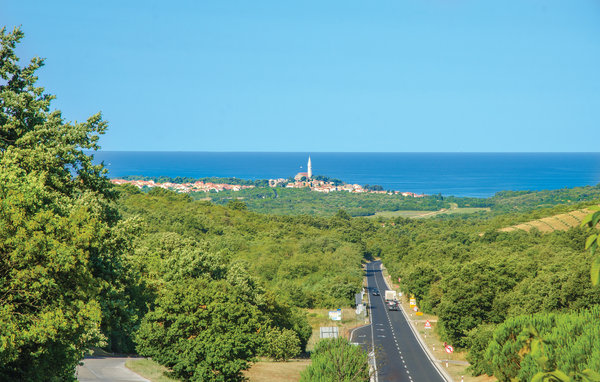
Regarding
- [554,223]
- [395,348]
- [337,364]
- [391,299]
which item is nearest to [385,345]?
[395,348]

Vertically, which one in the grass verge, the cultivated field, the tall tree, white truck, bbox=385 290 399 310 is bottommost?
white truck, bbox=385 290 399 310

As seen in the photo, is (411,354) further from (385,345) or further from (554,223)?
(554,223)

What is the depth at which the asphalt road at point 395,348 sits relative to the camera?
4678cm

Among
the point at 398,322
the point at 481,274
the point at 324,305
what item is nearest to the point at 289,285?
the point at 324,305

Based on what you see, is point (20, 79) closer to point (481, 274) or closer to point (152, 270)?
point (152, 270)

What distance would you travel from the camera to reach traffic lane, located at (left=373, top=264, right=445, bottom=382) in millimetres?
46956

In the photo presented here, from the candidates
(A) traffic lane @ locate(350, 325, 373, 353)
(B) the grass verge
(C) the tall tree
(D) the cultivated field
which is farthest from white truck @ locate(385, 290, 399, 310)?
(C) the tall tree

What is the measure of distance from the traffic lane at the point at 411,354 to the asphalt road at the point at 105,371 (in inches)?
874

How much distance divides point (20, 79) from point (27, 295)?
39.1 ft

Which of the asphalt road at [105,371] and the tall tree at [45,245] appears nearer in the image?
the tall tree at [45,245]

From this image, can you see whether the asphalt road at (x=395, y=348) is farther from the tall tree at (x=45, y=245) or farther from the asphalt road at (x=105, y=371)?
the tall tree at (x=45, y=245)

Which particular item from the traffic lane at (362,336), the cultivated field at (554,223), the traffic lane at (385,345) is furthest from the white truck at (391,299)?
the cultivated field at (554,223)

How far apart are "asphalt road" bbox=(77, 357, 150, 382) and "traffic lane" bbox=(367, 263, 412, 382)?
47.1 feet

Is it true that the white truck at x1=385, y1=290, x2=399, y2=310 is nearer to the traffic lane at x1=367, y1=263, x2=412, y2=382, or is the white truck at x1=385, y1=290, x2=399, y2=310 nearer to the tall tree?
the traffic lane at x1=367, y1=263, x2=412, y2=382
